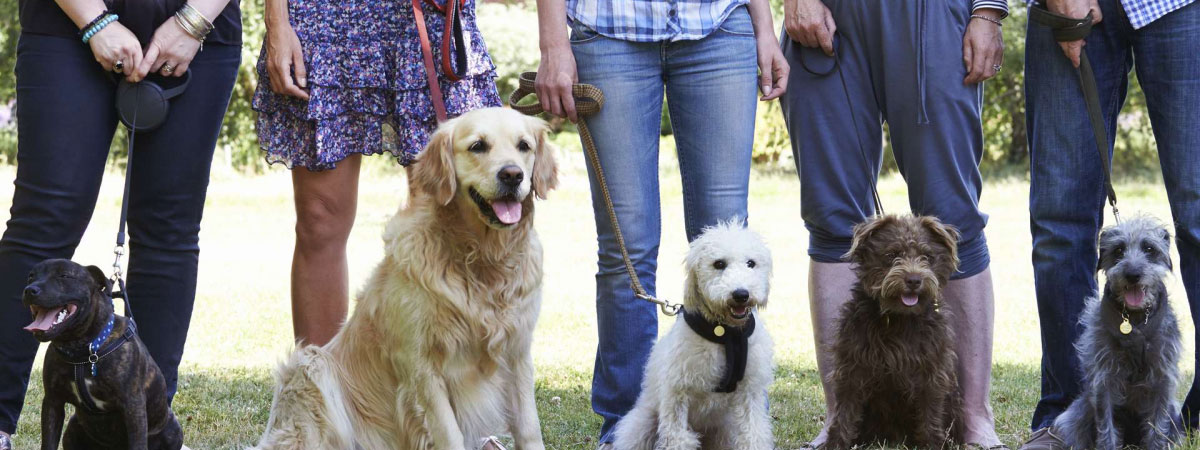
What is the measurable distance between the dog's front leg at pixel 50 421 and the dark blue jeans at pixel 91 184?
38 cm

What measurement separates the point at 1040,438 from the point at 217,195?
56.8ft

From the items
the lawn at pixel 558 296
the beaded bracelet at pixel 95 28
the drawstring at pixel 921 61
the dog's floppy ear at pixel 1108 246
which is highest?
the beaded bracelet at pixel 95 28

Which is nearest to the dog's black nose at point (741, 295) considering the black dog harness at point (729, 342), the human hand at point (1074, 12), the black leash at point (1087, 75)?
the black dog harness at point (729, 342)

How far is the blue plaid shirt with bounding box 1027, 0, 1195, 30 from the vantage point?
390cm

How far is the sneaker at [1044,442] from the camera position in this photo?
4094mm

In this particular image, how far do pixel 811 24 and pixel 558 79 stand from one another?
99 cm

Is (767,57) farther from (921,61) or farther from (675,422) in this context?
(675,422)

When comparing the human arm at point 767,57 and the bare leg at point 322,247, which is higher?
the human arm at point 767,57

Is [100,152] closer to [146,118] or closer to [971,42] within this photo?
[146,118]

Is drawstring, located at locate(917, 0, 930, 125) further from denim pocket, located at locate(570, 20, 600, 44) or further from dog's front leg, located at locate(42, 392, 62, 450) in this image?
dog's front leg, located at locate(42, 392, 62, 450)

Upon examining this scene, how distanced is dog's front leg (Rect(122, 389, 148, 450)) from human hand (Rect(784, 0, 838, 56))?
2.63m

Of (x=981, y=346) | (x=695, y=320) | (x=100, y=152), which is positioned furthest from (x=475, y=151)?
Answer: (x=981, y=346)

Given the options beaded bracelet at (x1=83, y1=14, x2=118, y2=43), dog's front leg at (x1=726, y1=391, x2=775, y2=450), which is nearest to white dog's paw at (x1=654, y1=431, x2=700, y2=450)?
dog's front leg at (x1=726, y1=391, x2=775, y2=450)

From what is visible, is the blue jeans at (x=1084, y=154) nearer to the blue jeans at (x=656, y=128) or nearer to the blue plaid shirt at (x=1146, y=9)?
the blue plaid shirt at (x=1146, y=9)
